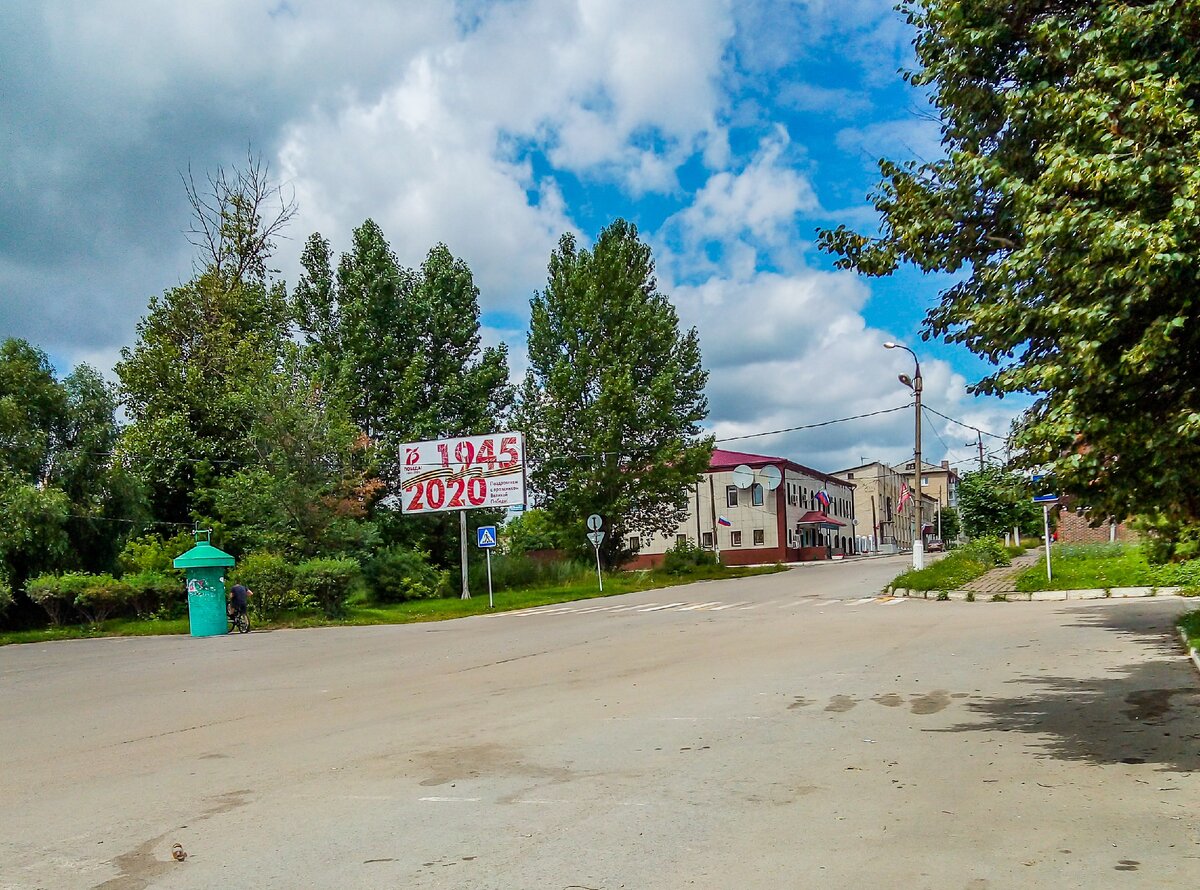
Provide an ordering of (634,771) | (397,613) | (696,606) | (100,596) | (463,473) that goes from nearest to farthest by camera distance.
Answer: (634,771) < (696,606) < (100,596) < (397,613) < (463,473)

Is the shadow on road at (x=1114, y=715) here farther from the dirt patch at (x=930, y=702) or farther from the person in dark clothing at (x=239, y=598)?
the person in dark clothing at (x=239, y=598)

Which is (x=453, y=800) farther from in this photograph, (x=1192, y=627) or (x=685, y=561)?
(x=685, y=561)

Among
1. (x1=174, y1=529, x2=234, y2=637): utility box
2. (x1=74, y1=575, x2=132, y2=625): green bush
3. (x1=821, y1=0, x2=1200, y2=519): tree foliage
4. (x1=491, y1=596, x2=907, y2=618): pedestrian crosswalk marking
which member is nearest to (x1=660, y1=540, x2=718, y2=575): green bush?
(x1=491, y1=596, x2=907, y2=618): pedestrian crosswalk marking

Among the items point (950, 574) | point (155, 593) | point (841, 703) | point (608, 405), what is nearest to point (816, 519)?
point (608, 405)

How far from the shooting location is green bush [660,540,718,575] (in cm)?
5211

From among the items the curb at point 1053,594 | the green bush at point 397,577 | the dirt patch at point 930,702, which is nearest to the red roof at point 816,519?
the green bush at point 397,577

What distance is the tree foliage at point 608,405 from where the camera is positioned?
48.3m

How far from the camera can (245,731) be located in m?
10.0

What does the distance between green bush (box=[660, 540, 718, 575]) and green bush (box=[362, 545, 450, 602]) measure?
683 inches

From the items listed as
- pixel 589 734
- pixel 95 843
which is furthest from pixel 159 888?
pixel 589 734

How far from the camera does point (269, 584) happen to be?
29.5 metres

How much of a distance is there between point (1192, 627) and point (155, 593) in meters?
29.2

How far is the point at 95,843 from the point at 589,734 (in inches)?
166

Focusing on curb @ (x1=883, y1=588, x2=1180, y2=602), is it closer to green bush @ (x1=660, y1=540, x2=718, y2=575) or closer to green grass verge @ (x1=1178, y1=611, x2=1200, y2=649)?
green grass verge @ (x1=1178, y1=611, x2=1200, y2=649)
